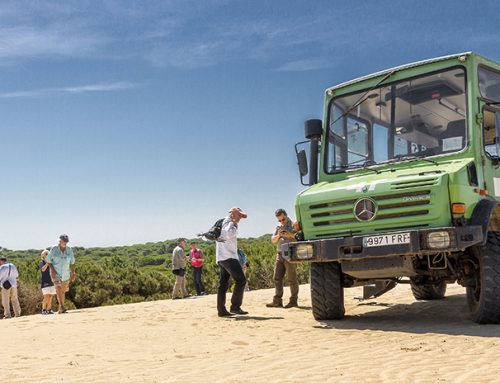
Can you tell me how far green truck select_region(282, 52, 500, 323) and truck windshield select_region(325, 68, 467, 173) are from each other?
0.01 metres

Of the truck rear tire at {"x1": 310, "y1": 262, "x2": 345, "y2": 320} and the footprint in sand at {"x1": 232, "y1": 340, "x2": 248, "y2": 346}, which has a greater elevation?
the truck rear tire at {"x1": 310, "y1": 262, "x2": 345, "y2": 320}

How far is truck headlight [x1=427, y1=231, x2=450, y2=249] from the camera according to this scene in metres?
7.61

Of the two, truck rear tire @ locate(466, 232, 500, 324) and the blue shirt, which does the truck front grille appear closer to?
truck rear tire @ locate(466, 232, 500, 324)

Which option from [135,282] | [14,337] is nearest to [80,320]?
[14,337]

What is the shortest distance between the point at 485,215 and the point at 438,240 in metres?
0.67

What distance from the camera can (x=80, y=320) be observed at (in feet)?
38.1

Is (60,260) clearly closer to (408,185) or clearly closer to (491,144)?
(408,185)

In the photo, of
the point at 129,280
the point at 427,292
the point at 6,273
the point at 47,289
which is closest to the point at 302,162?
the point at 427,292

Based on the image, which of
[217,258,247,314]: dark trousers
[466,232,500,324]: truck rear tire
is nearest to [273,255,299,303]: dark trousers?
[217,258,247,314]: dark trousers

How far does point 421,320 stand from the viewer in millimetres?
9445

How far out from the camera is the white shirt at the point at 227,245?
1041cm

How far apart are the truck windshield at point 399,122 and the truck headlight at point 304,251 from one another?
131 centimetres

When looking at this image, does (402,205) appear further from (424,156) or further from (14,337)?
(14,337)

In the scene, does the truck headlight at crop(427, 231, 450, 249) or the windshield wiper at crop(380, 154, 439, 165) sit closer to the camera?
the truck headlight at crop(427, 231, 450, 249)
